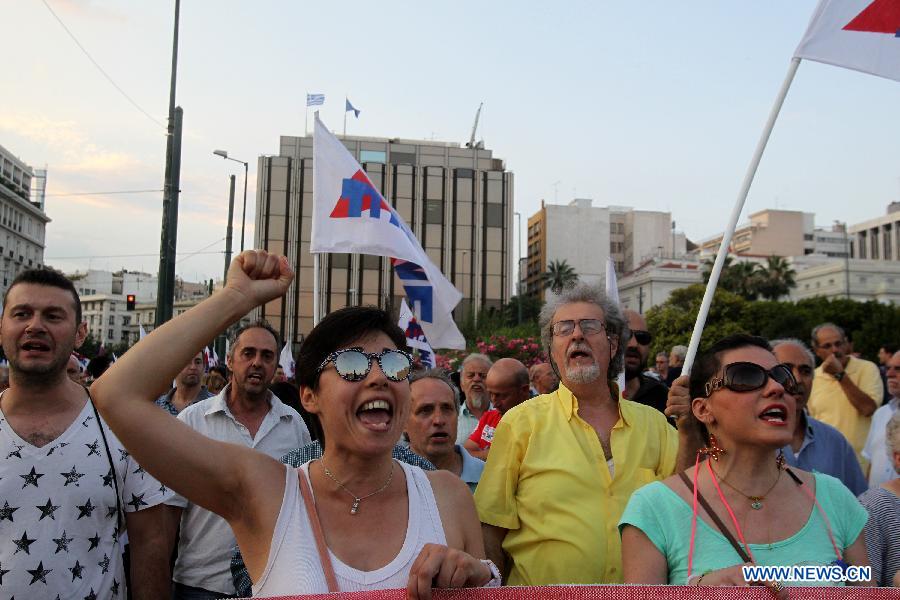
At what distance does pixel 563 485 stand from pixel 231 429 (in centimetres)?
200

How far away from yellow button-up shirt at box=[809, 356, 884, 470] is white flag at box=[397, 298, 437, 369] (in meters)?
4.18

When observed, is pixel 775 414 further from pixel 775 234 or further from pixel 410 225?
pixel 775 234

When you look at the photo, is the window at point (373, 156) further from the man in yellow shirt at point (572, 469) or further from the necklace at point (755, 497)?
the necklace at point (755, 497)

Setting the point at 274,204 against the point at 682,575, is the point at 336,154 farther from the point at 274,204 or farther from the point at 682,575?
the point at 274,204

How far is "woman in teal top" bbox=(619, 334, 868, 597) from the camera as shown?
260cm

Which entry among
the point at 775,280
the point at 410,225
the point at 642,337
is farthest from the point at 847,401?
the point at 775,280

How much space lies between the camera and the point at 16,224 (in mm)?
92625

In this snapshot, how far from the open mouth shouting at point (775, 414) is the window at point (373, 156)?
74676 millimetres

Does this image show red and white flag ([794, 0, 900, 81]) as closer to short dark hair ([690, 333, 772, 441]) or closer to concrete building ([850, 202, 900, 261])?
short dark hair ([690, 333, 772, 441])

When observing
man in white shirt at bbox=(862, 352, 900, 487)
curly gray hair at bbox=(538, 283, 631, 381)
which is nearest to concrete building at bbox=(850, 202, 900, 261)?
man in white shirt at bbox=(862, 352, 900, 487)

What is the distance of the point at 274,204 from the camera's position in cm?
7106

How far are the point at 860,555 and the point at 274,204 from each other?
70892 mm

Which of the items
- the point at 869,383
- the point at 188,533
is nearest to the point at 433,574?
the point at 188,533

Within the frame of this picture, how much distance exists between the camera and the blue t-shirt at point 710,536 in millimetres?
2584
